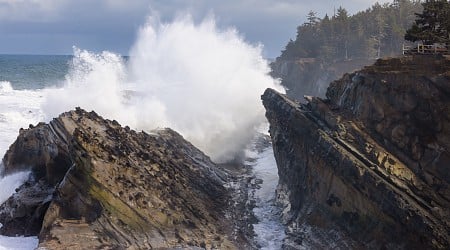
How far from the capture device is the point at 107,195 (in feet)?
56.4

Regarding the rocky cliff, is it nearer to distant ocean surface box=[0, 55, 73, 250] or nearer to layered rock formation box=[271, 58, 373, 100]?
distant ocean surface box=[0, 55, 73, 250]

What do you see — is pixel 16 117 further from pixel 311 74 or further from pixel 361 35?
pixel 361 35

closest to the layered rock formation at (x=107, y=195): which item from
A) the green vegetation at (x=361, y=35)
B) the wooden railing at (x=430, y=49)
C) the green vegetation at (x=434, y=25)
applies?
the wooden railing at (x=430, y=49)

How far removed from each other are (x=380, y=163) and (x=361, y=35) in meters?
55.6

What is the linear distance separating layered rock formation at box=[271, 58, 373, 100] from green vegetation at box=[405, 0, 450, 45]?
35662 millimetres

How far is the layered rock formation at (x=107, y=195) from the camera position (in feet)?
55.1

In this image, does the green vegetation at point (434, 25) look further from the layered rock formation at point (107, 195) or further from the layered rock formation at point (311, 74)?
the layered rock formation at point (311, 74)

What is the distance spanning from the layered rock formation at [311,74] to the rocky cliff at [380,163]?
39.0 metres

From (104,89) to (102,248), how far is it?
1957 cm

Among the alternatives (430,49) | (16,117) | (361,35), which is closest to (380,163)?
(430,49)

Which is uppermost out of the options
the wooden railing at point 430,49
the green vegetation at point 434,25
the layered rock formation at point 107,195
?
the green vegetation at point 434,25

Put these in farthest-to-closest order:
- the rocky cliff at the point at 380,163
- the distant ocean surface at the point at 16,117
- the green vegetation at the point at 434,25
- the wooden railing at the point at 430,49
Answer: the green vegetation at the point at 434,25 → the wooden railing at the point at 430,49 → the distant ocean surface at the point at 16,117 → the rocky cliff at the point at 380,163

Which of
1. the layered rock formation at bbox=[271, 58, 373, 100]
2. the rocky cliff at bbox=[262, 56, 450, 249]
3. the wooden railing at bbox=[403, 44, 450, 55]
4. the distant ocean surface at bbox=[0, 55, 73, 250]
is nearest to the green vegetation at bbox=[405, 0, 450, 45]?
the wooden railing at bbox=[403, 44, 450, 55]

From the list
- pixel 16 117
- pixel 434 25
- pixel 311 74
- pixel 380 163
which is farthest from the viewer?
pixel 311 74
